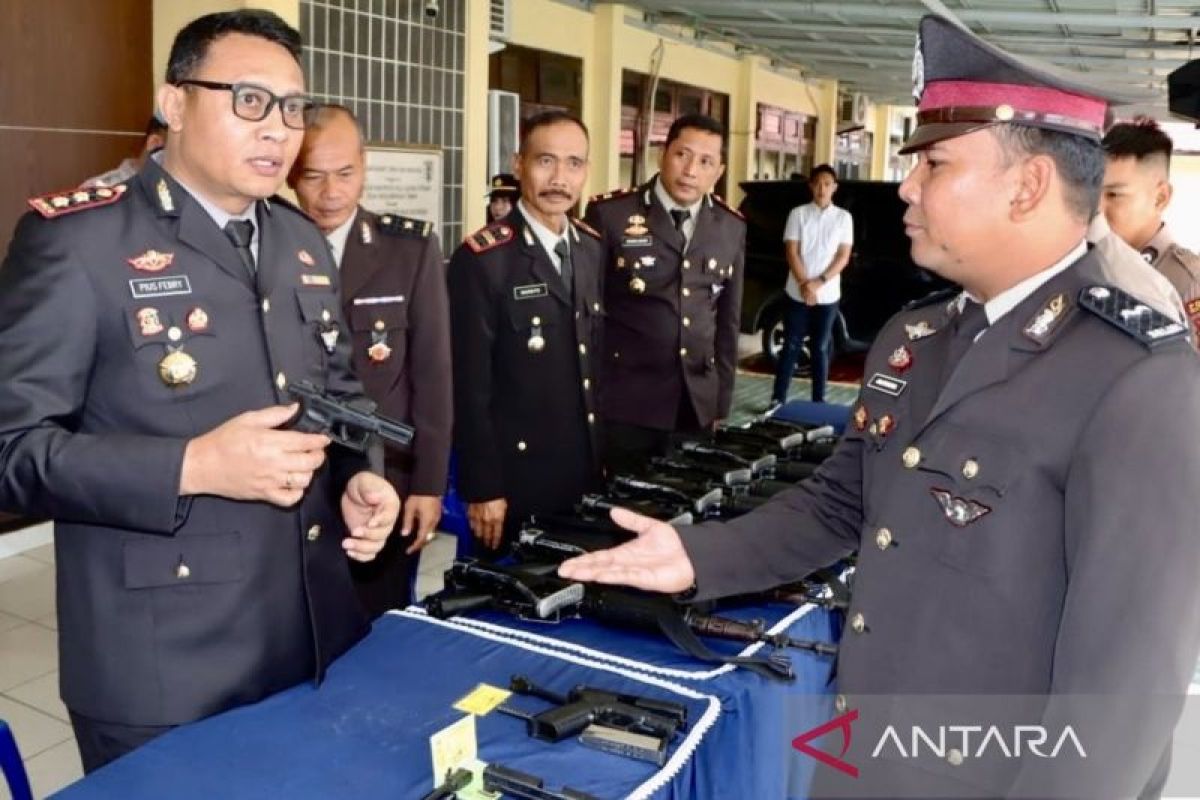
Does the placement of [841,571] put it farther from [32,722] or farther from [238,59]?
[32,722]

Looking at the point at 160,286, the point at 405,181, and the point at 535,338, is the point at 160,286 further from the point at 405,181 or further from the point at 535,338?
the point at 405,181

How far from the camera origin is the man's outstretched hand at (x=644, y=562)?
140 cm

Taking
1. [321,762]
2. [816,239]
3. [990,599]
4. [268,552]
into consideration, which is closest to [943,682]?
[990,599]

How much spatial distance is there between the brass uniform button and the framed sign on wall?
4083 millimetres

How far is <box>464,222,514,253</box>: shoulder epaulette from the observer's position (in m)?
2.67

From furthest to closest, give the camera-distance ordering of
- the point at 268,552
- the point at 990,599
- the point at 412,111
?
the point at 412,111 < the point at 268,552 < the point at 990,599

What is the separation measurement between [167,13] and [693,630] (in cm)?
388

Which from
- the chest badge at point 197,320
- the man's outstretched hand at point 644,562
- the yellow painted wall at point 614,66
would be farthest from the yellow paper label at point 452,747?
the yellow painted wall at point 614,66

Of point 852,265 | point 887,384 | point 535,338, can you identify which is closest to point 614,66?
point 852,265

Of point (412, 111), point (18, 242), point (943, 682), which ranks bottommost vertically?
point (943, 682)

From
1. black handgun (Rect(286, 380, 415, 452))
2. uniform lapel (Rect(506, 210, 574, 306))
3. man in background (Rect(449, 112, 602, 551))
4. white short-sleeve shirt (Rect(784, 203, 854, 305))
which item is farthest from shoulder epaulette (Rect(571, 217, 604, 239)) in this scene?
white short-sleeve shirt (Rect(784, 203, 854, 305))

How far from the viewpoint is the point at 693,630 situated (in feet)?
5.73

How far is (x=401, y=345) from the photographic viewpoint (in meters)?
2.49

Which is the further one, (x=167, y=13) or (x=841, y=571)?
(x=167, y=13)
